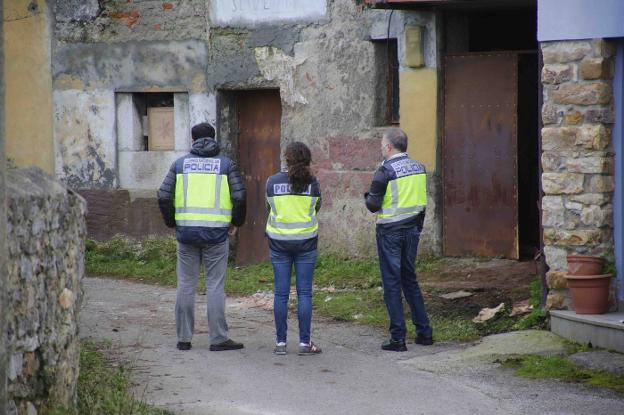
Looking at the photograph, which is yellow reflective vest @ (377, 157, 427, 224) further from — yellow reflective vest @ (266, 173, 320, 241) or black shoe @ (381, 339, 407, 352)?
black shoe @ (381, 339, 407, 352)

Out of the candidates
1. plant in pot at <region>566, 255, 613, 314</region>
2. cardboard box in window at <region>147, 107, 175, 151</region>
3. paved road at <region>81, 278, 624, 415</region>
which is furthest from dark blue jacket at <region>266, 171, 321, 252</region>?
cardboard box in window at <region>147, 107, 175, 151</region>

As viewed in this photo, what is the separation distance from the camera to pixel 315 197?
980 cm

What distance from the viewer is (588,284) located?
9.83 meters

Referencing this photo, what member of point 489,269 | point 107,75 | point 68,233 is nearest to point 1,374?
point 68,233

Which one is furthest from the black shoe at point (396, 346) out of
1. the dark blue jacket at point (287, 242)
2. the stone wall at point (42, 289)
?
the stone wall at point (42, 289)

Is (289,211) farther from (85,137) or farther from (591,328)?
(85,137)

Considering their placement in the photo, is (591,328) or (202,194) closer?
(591,328)

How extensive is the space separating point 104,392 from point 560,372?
3.38 metres

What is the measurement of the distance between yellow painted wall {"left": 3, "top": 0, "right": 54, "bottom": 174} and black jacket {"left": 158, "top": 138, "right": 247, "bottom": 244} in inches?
65.3

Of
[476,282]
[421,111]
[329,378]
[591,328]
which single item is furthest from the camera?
[421,111]

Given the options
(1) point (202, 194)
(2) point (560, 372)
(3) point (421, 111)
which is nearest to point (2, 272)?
(1) point (202, 194)

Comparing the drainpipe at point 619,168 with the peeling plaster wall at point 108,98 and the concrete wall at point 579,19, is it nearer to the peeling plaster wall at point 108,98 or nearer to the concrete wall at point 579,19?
the concrete wall at point 579,19

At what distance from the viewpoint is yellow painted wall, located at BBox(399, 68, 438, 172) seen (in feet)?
45.1

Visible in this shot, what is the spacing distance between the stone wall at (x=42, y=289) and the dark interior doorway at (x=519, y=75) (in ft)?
23.2
